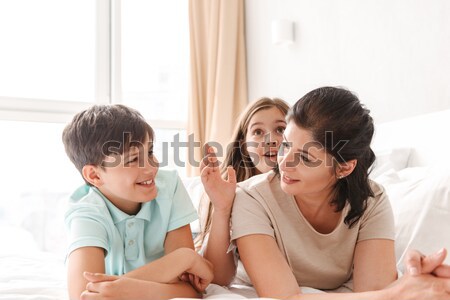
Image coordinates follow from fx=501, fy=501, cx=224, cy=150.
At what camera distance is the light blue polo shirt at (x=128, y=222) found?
1308 mm

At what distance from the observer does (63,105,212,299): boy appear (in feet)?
4.40

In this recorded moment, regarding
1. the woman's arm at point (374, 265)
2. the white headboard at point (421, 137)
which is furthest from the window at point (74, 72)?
the woman's arm at point (374, 265)

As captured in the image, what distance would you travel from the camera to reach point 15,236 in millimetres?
2117

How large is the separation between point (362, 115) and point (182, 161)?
2212 mm

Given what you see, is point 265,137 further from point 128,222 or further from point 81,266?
point 81,266

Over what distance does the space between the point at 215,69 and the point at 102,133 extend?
2.00 meters

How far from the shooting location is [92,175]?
1447 mm

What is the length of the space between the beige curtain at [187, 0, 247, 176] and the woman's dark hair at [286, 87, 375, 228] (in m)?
1.93

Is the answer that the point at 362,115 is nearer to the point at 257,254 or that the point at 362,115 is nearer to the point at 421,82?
the point at 257,254

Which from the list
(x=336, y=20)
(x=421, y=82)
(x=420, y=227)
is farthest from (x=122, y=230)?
(x=336, y=20)

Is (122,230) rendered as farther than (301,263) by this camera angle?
Yes

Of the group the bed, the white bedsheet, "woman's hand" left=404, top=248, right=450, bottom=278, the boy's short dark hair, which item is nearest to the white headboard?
the bed

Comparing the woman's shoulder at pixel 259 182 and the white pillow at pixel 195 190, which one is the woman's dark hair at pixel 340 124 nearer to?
the woman's shoulder at pixel 259 182

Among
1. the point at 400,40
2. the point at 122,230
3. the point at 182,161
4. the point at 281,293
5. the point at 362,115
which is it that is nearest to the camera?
the point at 281,293
